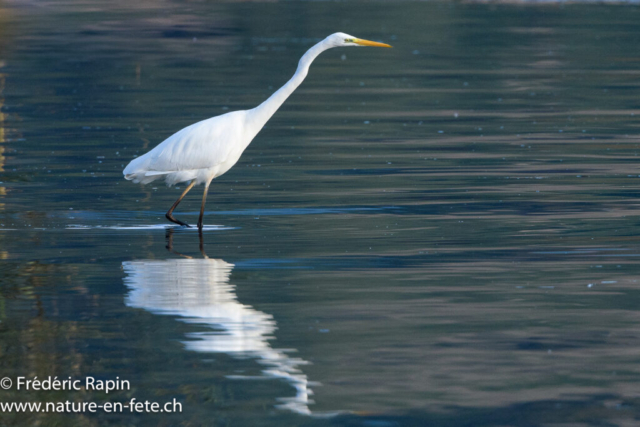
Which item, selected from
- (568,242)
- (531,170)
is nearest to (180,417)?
(568,242)

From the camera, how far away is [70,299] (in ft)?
30.5

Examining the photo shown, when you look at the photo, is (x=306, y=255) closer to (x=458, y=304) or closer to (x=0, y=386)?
(x=458, y=304)

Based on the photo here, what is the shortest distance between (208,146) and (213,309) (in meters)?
3.74

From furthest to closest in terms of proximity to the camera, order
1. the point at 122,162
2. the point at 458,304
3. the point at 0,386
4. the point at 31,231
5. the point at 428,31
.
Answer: the point at 428,31 → the point at 122,162 → the point at 31,231 → the point at 458,304 → the point at 0,386

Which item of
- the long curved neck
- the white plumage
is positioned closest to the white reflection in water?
the white plumage

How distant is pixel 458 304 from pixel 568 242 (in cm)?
258

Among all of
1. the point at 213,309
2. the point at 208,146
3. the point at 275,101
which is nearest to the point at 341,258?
the point at 213,309

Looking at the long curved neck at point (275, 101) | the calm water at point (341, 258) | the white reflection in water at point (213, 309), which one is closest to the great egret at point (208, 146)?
the long curved neck at point (275, 101)

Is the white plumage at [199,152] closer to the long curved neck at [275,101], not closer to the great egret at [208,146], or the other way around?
the great egret at [208,146]

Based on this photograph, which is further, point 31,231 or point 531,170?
point 531,170

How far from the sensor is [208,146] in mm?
12320

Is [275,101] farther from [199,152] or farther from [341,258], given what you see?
[341,258]

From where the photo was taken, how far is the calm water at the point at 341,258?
7180mm

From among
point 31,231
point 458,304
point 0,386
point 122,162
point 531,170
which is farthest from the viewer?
point 122,162
